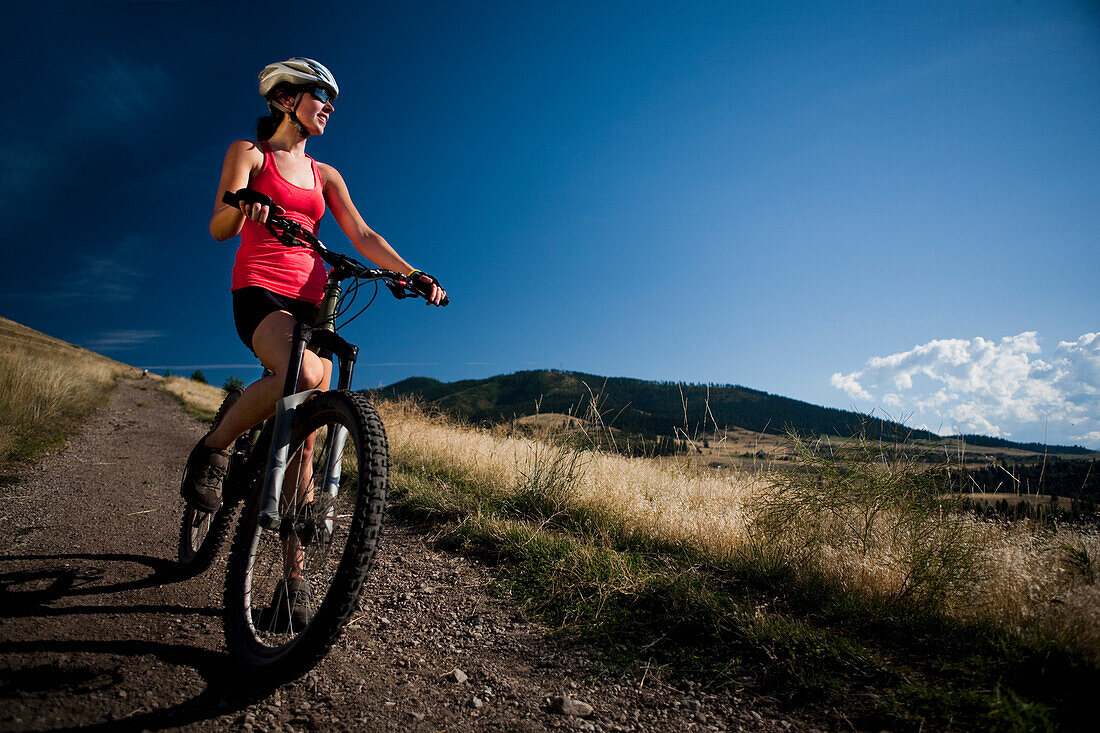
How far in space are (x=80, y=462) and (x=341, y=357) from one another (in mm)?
6371

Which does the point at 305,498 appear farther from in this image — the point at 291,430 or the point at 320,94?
the point at 320,94

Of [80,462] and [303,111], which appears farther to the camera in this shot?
[80,462]

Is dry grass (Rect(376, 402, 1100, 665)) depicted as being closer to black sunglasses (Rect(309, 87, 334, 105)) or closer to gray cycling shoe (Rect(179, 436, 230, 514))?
gray cycling shoe (Rect(179, 436, 230, 514))

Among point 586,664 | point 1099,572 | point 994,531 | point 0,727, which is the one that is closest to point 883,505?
point 994,531

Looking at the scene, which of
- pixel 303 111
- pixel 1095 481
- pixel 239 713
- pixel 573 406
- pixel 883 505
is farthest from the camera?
pixel 573 406

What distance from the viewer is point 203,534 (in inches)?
123

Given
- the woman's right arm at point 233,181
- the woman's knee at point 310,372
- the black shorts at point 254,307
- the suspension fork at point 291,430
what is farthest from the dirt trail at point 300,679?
the woman's right arm at point 233,181

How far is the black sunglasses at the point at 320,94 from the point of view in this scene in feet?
8.72

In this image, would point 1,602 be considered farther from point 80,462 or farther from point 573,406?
point 80,462

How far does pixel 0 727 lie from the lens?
4.50 feet

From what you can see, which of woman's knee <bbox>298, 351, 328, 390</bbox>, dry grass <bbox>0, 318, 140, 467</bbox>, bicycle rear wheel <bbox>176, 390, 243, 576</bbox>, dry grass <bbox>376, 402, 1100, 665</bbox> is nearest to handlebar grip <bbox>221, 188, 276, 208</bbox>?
woman's knee <bbox>298, 351, 328, 390</bbox>

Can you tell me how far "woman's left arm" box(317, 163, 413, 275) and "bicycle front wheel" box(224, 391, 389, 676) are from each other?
119cm

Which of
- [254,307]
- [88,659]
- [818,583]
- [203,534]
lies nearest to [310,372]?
[254,307]

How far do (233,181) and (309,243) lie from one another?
56cm
